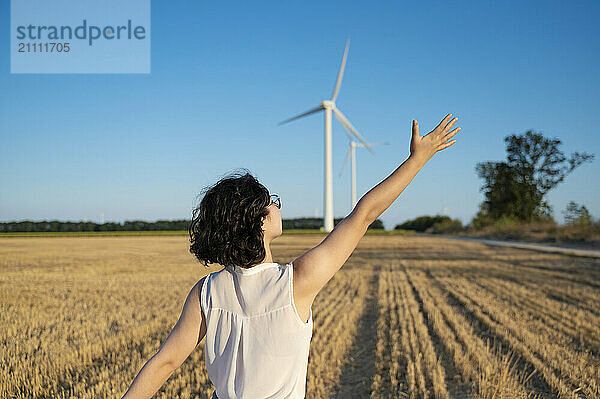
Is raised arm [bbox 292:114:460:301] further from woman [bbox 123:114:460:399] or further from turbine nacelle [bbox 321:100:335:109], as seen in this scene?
turbine nacelle [bbox 321:100:335:109]

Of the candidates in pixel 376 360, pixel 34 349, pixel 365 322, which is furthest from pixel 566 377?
pixel 34 349

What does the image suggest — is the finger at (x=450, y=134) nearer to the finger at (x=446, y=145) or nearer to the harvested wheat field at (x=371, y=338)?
the finger at (x=446, y=145)

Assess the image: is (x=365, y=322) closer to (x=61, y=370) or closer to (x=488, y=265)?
(x=61, y=370)

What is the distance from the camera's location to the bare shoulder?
6.04 feet

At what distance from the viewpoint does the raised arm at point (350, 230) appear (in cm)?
185

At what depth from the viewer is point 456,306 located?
10.9m

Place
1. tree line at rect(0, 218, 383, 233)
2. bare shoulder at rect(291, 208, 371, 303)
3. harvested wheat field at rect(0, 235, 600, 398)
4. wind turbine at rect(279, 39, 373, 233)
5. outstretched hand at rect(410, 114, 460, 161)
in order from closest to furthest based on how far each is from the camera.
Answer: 1. bare shoulder at rect(291, 208, 371, 303)
2. outstretched hand at rect(410, 114, 460, 161)
3. harvested wheat field at rect(0, 235, 600, 398)
4. wind turbine at rect(279, 39, 373, 233)
5. tree line at rect(0, 218, 383, 233)

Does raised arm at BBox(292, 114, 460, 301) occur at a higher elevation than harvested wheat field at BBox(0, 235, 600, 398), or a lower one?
higher

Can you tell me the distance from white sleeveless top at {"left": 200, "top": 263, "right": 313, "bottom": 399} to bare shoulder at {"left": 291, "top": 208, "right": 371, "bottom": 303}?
4 centimetres

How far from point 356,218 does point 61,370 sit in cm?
537

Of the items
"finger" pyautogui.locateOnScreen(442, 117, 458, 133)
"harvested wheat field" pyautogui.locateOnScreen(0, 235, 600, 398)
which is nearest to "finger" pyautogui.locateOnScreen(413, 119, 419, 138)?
"finger" pyautogui.locateOnScreen(442, 117, 458, 133)

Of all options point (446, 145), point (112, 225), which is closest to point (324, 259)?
point (446, 145)

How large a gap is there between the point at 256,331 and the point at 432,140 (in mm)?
1040

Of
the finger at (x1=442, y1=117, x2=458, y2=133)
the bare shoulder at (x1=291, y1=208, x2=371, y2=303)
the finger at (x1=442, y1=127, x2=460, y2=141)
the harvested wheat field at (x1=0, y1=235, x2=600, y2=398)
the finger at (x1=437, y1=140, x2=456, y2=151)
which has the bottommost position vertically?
the harvested wheat field at (x1=0, y1=235, x2=600, y2=398)
